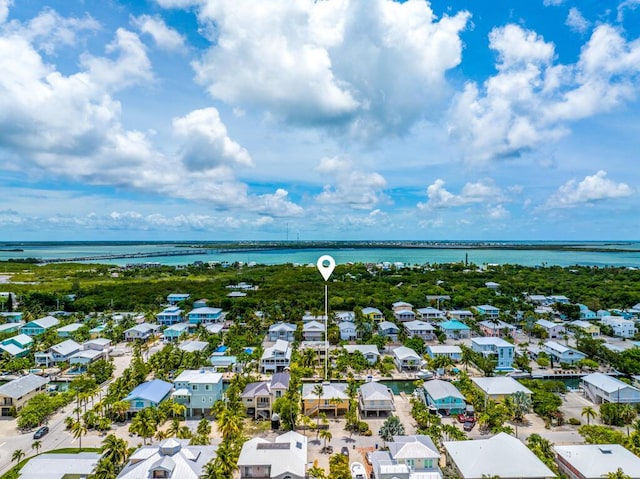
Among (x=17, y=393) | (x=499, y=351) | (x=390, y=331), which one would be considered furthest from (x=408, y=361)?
(x=17, y=393)

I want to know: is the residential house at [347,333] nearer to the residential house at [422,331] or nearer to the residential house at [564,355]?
the residential house at [422,331]

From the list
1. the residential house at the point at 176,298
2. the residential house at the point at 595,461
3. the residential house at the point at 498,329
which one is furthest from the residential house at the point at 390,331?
the residential house at the point at 176,298

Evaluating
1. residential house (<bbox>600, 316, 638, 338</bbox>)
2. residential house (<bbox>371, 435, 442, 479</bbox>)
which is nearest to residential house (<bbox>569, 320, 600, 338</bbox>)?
residential house (<bbox>600, 316, 638, 338</bbox>)

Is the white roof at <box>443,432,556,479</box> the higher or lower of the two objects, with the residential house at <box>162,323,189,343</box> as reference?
higher

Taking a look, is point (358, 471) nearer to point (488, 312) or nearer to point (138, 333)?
point (138, 333)

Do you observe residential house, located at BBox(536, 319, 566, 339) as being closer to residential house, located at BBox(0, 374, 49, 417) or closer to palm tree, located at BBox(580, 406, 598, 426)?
palm tree, located at BBox(580, 406, 598, 426)

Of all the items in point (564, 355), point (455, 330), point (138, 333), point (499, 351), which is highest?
point (138, 333)

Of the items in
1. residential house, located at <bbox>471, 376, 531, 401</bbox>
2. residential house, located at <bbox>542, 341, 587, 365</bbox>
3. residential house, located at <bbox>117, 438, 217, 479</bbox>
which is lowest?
residential house, located at <bbox>542, 341, 587, 365</bbox>
